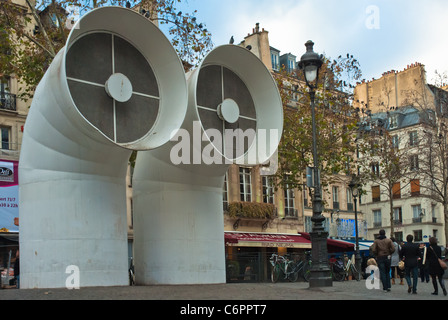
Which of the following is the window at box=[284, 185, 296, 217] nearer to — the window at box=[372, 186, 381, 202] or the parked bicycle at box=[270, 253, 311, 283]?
the parked bicycle at box=[270, 253, 311, 283]

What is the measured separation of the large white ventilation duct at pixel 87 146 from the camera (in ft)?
40.9

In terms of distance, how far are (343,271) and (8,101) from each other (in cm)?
1696

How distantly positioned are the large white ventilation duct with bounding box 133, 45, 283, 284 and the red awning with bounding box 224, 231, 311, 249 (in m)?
17.0

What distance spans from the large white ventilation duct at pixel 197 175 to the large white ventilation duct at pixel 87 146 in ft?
3.48

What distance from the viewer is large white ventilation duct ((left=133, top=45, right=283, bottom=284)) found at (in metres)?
14.6

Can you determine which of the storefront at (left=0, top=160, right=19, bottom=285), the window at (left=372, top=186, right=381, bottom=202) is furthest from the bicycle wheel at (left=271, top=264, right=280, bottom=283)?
the window at (left=372, top=186, right=381, bottom=202)

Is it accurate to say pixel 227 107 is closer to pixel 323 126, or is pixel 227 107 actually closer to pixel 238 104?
pixel 238 104
